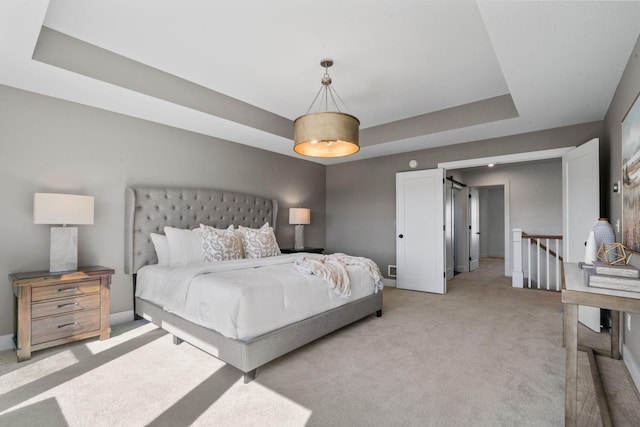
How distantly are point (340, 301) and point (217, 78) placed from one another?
2.63 m

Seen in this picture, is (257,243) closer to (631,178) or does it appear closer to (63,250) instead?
(63,250)

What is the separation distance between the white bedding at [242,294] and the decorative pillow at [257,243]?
2.04 ft

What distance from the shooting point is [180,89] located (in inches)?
129

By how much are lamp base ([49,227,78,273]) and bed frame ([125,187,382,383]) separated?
63cm

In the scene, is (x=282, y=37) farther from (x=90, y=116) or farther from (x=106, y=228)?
(x=106, y=228)

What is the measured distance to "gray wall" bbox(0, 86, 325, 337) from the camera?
9.29ft

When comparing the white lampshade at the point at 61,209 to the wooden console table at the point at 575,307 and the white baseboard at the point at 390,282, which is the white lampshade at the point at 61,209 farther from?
the white baseboard at the point at 390,282

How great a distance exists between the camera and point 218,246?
3.65m

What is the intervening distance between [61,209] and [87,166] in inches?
27.3

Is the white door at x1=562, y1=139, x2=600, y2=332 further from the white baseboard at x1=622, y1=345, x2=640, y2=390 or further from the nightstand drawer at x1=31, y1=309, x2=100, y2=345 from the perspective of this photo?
the nightstand drawer at x1=31, y1=309, x2=100, y2=345

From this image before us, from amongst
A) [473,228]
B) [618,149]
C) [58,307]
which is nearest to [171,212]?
[58,307]

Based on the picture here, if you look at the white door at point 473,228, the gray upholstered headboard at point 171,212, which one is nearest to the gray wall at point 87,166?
the gray upholstered headboard at point 171,212

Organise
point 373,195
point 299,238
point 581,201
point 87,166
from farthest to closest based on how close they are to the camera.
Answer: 1. point 373,195
2. point 299,238
3. point 581,201
4. point 87,166

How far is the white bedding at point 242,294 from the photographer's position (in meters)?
2.24
